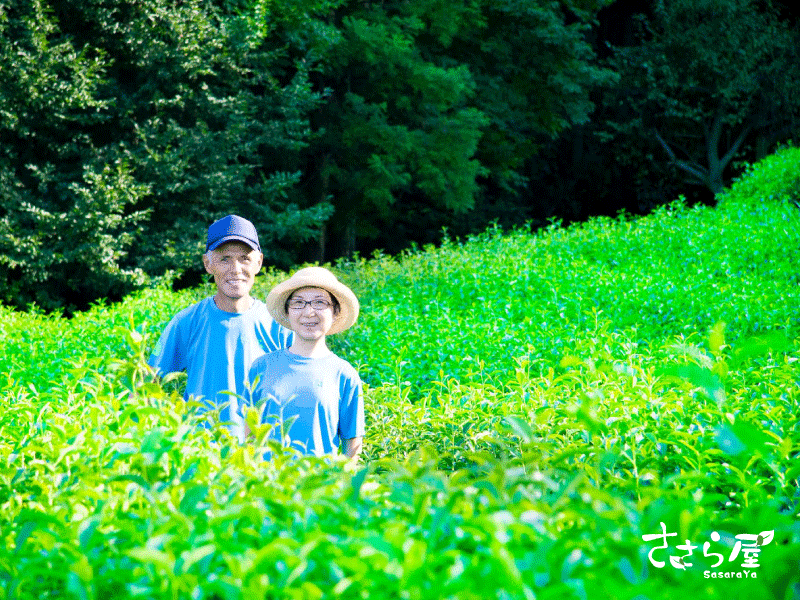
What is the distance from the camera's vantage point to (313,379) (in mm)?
3074

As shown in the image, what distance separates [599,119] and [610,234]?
32.7 feet

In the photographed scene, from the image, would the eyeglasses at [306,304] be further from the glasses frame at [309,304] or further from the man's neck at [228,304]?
the man's neck at [228,304]

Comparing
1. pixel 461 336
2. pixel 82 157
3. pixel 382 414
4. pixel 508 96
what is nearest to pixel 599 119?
pixel 508 96

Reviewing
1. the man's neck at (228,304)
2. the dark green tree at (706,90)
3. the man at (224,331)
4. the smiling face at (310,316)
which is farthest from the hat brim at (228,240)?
the dark green tree at (706,90)

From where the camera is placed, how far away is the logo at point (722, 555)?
1.35 m

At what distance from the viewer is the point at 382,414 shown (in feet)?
13.7

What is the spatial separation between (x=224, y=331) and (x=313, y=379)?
0.70 m

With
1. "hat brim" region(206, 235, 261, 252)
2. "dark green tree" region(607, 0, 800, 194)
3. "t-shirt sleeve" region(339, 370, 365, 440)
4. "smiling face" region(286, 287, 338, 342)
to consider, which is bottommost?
"t-shirt sleeve" region(339, 370, 365, 440)

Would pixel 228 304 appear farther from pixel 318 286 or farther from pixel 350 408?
pixel 350 408

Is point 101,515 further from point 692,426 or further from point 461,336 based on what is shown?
point 461,336

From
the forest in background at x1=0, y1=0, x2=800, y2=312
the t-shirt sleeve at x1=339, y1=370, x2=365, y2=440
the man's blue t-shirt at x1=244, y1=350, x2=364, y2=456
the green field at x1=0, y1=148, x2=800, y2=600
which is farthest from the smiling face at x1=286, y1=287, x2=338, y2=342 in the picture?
the forest in background at x1=0, y1=0, x2=800, y2=312

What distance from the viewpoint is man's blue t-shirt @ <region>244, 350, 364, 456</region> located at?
3006 millimetres

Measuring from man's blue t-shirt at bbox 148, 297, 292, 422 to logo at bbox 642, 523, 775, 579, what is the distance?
240 centimetres

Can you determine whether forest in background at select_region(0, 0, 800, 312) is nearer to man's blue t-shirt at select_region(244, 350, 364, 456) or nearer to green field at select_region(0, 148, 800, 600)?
green field at select_region(0, 148, 800, 600)
